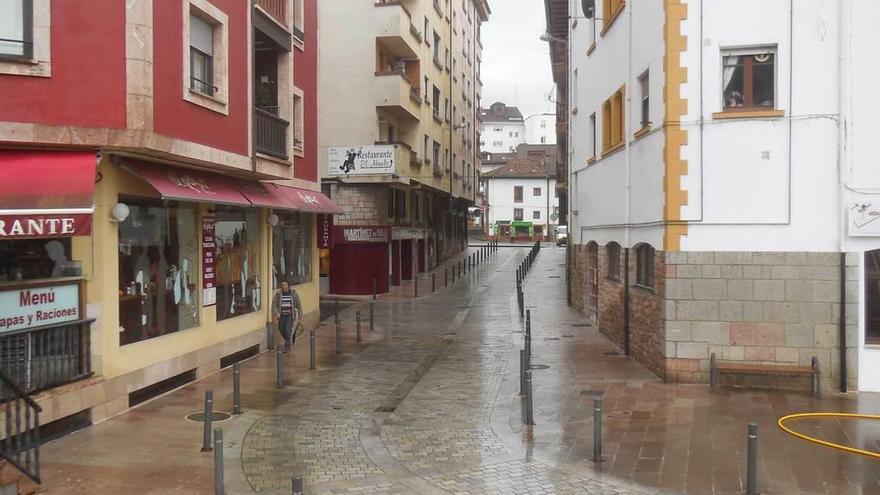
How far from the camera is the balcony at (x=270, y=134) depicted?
565 inches

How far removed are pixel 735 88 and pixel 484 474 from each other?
8.14 m

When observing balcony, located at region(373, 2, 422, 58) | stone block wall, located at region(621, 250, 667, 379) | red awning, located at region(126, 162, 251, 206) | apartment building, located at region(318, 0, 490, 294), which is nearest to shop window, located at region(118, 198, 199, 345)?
red awning, located at region(126, 162, 251, 206)

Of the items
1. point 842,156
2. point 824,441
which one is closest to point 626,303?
point 842,156

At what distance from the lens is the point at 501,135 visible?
132375 mm

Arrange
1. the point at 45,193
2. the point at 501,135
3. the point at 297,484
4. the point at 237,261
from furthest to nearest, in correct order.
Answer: the point at 501,135 → the point at 237,261 → the point at 45,193 → the point at 297,484

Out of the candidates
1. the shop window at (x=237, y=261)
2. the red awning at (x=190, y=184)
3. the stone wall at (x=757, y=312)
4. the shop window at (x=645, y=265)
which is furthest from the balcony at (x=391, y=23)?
the stone wall at (x=757, y=312)

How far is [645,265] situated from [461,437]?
6469 mm

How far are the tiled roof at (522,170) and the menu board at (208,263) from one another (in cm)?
7599

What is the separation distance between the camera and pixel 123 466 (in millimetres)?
7996

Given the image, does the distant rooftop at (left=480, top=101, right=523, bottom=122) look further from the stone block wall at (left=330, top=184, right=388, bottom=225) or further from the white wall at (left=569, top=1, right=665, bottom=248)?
the white wall at (left=569, top=1, right=665, bottom=248)

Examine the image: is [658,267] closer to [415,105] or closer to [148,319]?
[148,319]


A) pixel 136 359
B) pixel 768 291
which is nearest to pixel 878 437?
pixel 768 291

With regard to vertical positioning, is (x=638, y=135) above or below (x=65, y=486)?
above

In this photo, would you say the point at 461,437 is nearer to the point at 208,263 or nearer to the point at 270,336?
the point at 208,263
